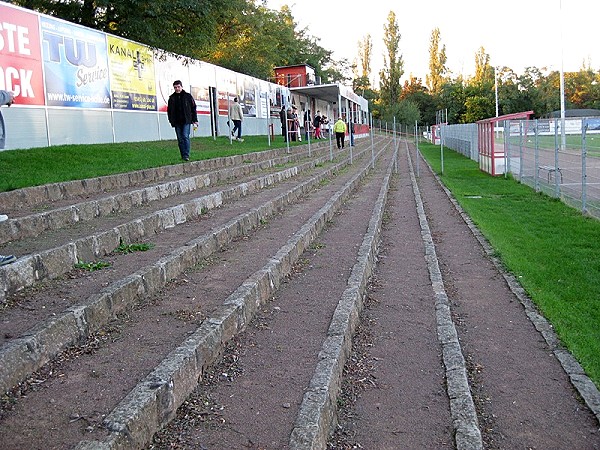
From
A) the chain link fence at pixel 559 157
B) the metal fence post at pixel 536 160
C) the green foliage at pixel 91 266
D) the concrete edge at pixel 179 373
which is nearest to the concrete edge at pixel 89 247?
the green foliage at pixel 91 266

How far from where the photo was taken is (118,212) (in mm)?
8133

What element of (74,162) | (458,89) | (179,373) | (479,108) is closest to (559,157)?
(74,162)

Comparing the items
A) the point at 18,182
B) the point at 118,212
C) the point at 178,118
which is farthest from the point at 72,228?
the point at 178,118

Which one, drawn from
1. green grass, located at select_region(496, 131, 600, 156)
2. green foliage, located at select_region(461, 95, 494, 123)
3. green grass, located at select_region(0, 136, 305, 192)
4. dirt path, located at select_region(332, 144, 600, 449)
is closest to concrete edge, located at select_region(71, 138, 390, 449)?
dirt path, located at select_region(332, 144, 600, 449)

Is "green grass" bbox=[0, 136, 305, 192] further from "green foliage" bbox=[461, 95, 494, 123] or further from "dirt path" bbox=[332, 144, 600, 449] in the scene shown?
"green foliage" bbox=[461, 95, 494, 123]

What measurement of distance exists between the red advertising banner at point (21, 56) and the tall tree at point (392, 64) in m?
74.4

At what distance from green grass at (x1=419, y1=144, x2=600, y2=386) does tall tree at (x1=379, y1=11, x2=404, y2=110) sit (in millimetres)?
71370

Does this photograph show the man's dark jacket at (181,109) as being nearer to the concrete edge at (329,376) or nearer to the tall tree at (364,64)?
the concrete edge at (329,376)

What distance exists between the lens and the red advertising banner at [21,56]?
13.4 m

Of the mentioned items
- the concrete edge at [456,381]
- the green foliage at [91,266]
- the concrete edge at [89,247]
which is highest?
the concrete edge at [89,247]

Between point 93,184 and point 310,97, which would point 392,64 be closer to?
point 310,97

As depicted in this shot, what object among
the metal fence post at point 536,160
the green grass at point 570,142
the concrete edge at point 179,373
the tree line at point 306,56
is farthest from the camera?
the tree line at point 306,56

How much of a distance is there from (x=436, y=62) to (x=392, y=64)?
7.83 metres

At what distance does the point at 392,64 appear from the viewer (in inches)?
3381
